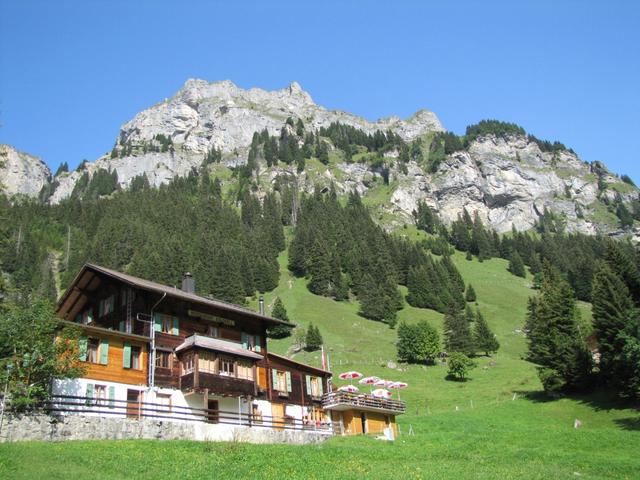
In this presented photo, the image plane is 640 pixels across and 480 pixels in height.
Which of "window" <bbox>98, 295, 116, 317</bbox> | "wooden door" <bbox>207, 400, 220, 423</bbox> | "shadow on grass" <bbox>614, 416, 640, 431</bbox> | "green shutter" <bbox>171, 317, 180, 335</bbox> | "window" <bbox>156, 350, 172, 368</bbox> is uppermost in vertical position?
"window" <bbox>98, 295, 116, 317</bbox>

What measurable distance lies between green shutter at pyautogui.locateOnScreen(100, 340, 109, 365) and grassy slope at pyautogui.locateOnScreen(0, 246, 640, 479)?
10.4m

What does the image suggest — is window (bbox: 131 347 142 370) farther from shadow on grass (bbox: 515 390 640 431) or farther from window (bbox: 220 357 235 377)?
Answer: shadow on grass (bbox: 515 390 640 431)

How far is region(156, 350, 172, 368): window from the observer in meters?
39.7

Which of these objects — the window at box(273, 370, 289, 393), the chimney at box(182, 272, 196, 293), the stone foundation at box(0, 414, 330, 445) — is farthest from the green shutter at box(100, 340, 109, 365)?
the chimney at box(182, 272, 196, 293)

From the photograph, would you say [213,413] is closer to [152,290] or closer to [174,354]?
[174,354]

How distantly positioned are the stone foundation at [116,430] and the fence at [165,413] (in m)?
0.49

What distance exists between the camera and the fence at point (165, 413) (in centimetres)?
2892

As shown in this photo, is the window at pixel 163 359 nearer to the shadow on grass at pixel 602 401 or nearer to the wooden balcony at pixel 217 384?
the wooden balcony at pixel 217 384

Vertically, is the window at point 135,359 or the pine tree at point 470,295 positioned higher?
the pine tree at point 470,295

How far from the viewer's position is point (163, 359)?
132 feet

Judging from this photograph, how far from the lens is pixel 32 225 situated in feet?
528

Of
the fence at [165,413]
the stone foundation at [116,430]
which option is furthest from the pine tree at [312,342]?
the stone foundation at [116,430]

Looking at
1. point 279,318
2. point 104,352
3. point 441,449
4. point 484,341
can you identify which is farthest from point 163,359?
point 484,341

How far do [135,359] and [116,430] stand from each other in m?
9.79
